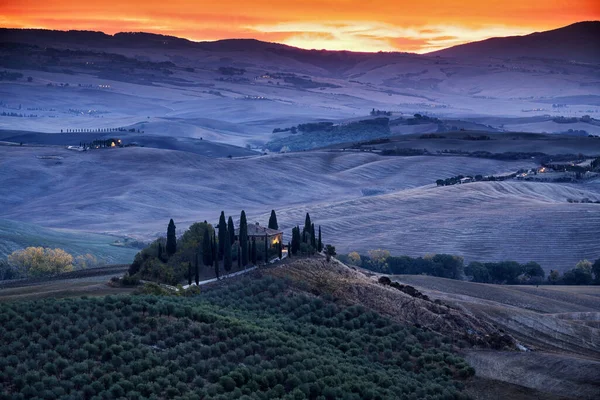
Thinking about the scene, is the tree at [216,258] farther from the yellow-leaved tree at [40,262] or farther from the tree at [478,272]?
the tree at [478,272]

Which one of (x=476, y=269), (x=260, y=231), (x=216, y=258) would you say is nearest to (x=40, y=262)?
(x=260, y=231)

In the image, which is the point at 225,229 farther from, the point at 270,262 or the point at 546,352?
the point at 546,352

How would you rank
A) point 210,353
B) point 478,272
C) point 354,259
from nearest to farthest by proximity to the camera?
point 210,353, point 478,272, point 354,259

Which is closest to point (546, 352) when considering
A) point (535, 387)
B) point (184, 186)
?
point (535, 387)

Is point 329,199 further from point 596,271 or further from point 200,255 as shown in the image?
point 200,255

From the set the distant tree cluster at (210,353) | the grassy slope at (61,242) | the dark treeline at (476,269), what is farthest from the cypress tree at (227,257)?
the grassy slope at (61,242)

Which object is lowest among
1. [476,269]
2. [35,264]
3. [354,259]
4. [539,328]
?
[476,269]
